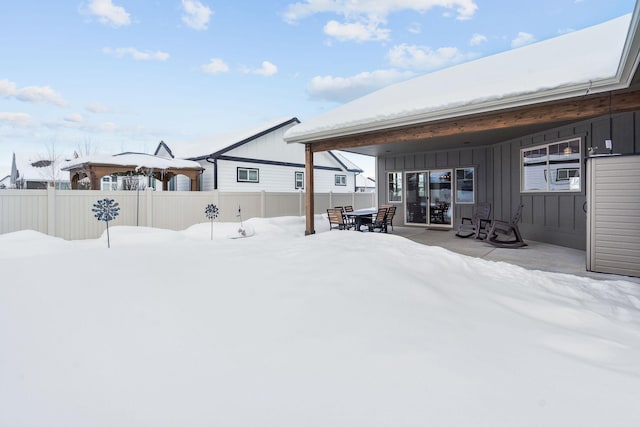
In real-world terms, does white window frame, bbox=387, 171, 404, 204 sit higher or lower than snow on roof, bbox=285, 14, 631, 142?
lower

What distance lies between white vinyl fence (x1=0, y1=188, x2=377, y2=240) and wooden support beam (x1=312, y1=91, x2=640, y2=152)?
528cm

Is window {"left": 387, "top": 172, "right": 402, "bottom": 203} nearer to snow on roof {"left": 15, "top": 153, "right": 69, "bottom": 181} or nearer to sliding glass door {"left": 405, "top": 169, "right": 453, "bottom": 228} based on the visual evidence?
sliding glass door {"left": 405, "top": 169, "right": 453, "bottom": 228}

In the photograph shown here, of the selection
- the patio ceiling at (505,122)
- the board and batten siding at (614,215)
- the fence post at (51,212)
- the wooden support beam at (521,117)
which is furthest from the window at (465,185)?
the fence post at (51,212)

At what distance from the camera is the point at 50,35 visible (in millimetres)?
10906

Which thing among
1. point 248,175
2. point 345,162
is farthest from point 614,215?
point 345,162

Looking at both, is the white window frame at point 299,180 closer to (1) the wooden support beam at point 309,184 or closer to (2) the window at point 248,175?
(2) the window at point 248,175

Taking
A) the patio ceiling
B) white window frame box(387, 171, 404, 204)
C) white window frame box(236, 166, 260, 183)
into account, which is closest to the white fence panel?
the patio ceiling

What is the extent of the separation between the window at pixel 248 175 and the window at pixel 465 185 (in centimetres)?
842

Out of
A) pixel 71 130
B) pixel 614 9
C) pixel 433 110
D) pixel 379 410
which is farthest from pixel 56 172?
pixel 614 9

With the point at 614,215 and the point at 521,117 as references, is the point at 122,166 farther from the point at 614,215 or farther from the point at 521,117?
the point at 614,215

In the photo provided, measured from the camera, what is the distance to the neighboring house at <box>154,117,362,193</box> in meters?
13.4

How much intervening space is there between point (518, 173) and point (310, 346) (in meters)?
8.27

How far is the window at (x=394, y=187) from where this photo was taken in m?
11.8

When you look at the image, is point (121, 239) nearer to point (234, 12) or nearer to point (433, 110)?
point (433, 110)
